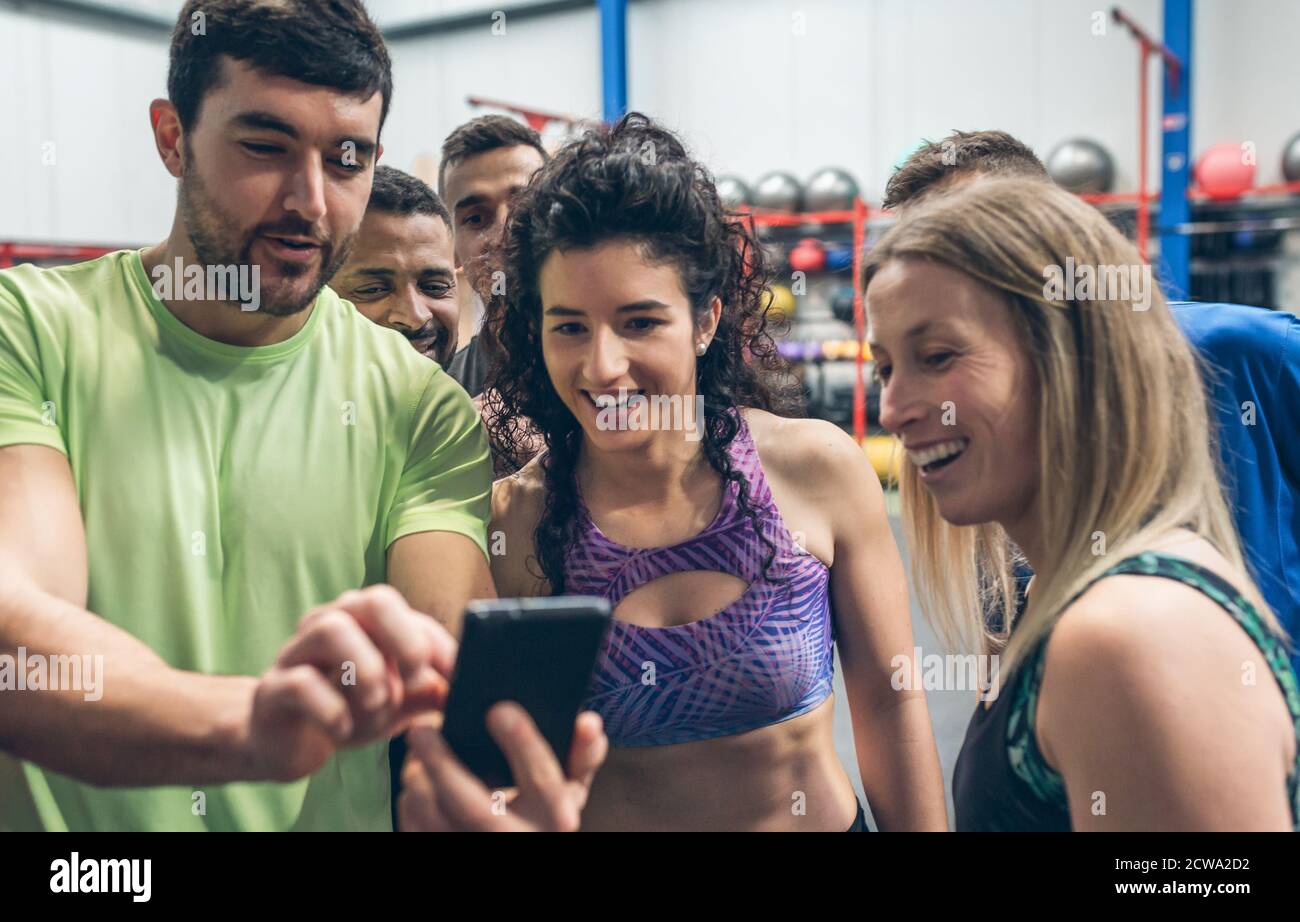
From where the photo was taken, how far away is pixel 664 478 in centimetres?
141

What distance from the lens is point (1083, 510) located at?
978 mm

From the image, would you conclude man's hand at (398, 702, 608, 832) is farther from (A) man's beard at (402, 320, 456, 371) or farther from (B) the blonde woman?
(A) man's beard at (402, 320, 456, 371)

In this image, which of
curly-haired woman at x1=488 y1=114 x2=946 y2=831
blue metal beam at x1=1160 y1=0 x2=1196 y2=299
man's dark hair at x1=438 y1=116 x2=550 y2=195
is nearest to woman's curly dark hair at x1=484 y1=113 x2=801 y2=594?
curly-haired woman at x1=488 y1=114 x2=946 y2=831

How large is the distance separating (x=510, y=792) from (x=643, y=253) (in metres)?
0.72

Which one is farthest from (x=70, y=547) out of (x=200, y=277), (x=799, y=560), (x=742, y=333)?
(x=742, y=333)

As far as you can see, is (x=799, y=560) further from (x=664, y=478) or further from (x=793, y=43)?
(x=793, y=43)

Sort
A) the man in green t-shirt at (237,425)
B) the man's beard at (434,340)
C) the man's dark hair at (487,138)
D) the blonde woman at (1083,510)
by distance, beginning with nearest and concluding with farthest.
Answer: the blonde woman at (1083,510)
the man in green t-shirt at (237,425)
the man's beard at (434,340)
the man's dark hair at (487,138)

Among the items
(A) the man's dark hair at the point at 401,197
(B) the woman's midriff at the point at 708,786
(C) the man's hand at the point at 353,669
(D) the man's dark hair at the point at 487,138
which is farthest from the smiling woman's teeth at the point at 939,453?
(D) the man's dark hair at the point at 487,138

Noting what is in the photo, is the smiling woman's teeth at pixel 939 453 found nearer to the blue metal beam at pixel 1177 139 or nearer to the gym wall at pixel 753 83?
the blue metal beam at pixel 1177 139

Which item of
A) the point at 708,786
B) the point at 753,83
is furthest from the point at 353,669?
the point at 753,83

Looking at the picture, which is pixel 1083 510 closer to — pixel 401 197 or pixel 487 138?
pixel 401 197

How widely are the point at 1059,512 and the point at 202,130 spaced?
943 mm

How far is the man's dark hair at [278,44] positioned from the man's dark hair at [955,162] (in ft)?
2.91

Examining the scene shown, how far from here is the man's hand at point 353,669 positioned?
699 millimetres
